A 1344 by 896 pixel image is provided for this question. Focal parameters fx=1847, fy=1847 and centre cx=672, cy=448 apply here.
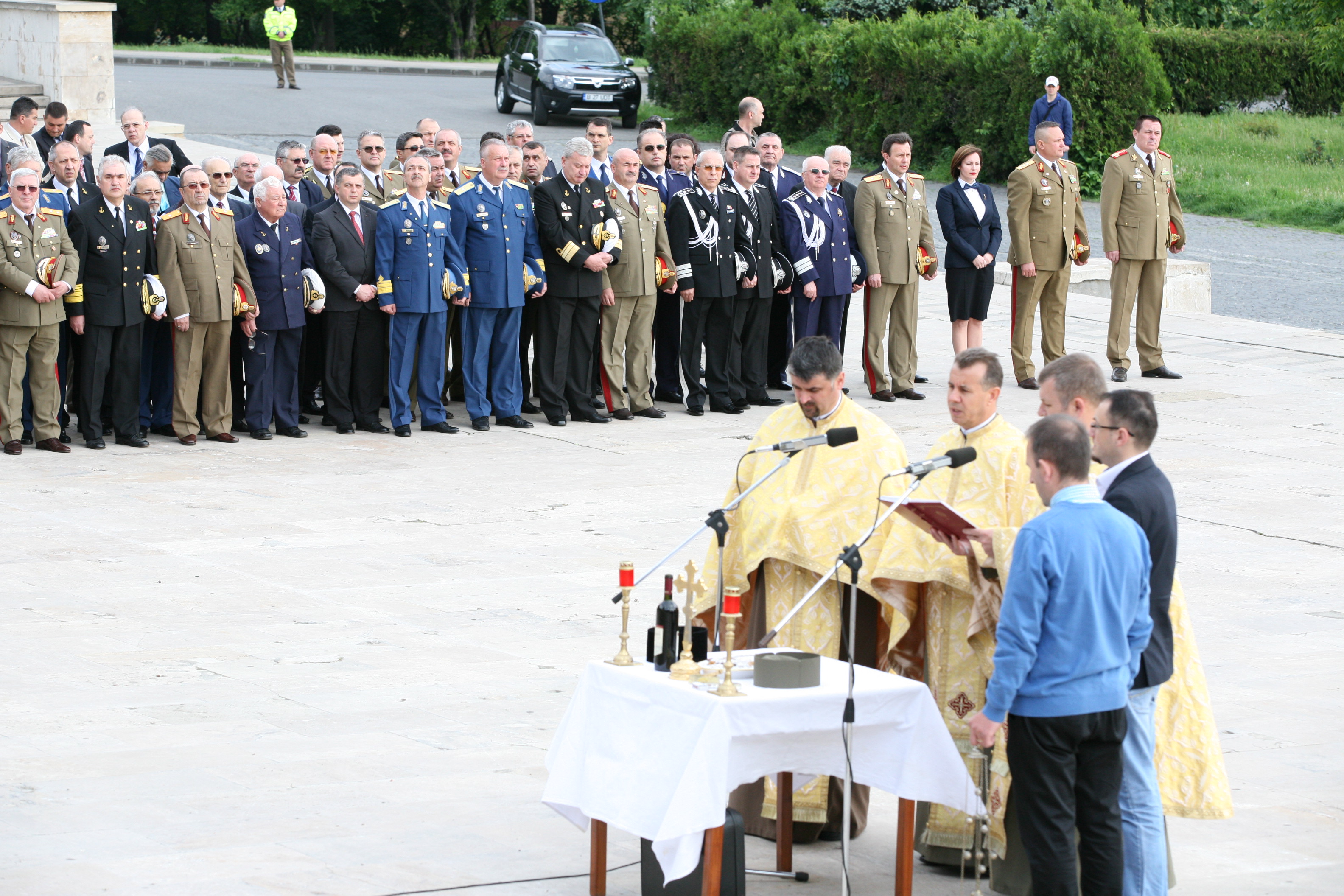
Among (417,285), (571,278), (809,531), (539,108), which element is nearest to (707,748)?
(809,531)

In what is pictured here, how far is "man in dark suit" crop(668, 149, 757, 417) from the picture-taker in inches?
563

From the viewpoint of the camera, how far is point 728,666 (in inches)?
207

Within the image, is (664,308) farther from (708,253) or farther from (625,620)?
(625,620)

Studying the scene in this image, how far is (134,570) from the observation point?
383 inches

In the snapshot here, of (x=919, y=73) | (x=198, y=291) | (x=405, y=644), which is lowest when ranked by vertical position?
(x=405, y=644)

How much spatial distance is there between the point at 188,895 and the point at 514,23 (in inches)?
2069

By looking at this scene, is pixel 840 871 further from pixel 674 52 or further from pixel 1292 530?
pixel 674 52

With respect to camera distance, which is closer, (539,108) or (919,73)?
(919,73)

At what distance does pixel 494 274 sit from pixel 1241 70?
23628 millimetres

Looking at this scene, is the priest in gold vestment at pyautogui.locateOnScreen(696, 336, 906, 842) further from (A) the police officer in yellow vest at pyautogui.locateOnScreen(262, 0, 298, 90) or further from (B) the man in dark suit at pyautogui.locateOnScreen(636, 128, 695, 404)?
(A) the police officer in yellow vest at pyautogui.locateOnScreen(262, 0, 298, 90)

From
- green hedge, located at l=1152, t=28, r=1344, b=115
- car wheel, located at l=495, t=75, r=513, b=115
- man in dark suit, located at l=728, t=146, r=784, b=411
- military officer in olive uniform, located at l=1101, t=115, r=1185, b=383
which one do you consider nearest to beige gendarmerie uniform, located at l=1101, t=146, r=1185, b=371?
military officer in olive uniform, located at l=1101, t=115, r=1185, b=383

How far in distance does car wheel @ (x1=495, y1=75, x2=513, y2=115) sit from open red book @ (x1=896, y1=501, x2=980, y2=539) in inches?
1174

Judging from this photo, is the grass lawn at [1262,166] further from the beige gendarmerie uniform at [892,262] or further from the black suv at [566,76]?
the beige gendarmerie uniform at [892,262]

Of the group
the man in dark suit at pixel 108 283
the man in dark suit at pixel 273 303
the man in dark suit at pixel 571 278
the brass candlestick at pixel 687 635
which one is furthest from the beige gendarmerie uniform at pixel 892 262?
the brass candlestick at pixel 687 635
